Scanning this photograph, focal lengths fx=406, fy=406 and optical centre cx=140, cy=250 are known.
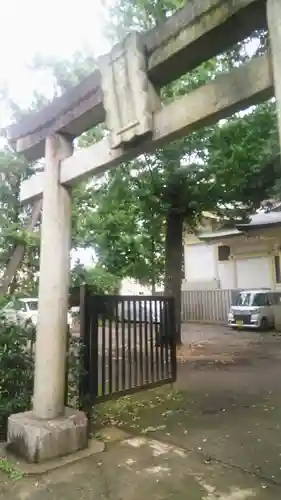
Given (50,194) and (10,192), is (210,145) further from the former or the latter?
(50,194)

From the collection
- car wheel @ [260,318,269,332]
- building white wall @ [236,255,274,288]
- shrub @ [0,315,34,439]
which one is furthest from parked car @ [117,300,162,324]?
building white wall @ [236,255,274,288]

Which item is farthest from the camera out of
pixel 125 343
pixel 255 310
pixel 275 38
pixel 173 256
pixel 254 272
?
pixel 254 272

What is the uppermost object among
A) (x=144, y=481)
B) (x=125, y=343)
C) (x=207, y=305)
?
(x=207, y=305)

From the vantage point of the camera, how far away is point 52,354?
3.93m

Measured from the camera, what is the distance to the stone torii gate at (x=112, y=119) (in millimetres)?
2727

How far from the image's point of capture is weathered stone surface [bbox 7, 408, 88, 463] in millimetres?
3646

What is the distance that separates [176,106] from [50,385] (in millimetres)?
2760

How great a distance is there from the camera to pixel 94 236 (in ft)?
29.5

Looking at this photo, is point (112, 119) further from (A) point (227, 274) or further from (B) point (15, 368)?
(A) point (227, 274)

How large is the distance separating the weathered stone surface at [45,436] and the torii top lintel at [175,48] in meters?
2.89

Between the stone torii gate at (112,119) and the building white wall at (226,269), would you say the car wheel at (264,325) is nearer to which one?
the building white wall at (226,269)

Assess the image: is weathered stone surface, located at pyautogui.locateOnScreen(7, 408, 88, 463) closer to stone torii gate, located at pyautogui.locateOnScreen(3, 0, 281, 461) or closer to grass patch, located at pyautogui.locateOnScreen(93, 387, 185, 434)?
stone torii gate, located at pyautogui.locateOnScreen(3, 0, 281, 461)

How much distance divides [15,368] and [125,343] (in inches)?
65.2

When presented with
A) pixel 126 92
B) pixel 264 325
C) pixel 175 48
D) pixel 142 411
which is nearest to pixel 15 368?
pixel 142 411
